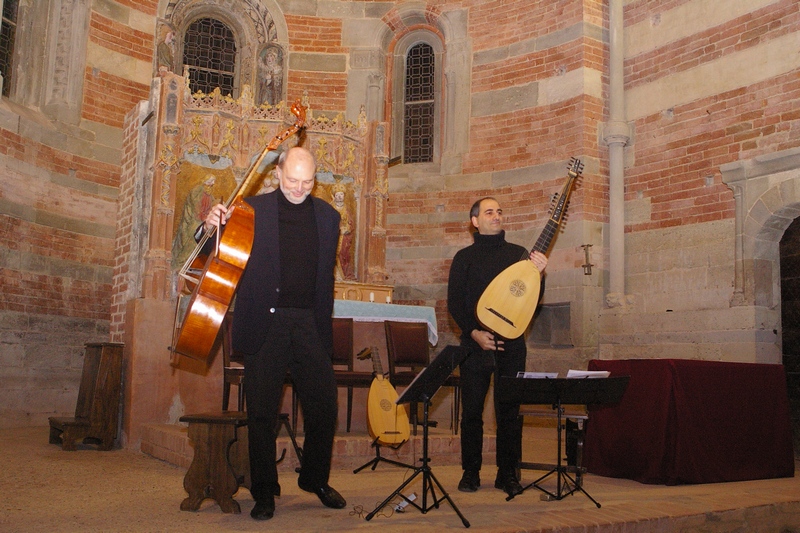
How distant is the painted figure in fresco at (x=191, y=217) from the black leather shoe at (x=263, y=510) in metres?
5.19

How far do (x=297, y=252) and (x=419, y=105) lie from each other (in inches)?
377

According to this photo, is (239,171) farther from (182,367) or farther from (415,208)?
(415,208)

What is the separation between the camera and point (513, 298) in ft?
17.6

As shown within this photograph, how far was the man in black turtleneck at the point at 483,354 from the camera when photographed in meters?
5.42

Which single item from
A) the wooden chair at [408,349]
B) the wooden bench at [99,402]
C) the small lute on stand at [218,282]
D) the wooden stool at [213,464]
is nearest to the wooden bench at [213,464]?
the wooden stool at [213,464]

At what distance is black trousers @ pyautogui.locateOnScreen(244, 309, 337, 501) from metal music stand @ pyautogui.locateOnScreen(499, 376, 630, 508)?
51.0 inches

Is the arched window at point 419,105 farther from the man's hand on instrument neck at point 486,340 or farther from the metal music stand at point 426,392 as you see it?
the metal music stand at point 426,392

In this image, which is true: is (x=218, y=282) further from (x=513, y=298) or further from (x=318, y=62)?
(x=318, y=62)

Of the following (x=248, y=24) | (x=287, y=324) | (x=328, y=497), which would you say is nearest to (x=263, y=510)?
(x=328, y=497)

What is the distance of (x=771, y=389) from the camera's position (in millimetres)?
6812

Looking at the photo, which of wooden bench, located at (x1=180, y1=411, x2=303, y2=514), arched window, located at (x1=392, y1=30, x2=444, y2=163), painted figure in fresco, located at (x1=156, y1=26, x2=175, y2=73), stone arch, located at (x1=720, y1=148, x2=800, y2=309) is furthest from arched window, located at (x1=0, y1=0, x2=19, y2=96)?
stone arch, located at (x1=720, y1=148, x2=800, y2=309)

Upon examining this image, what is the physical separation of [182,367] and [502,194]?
5714mm

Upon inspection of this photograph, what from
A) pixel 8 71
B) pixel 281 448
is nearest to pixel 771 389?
pixel 281 448

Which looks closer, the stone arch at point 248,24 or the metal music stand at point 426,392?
the metal music stand at point 426,392
